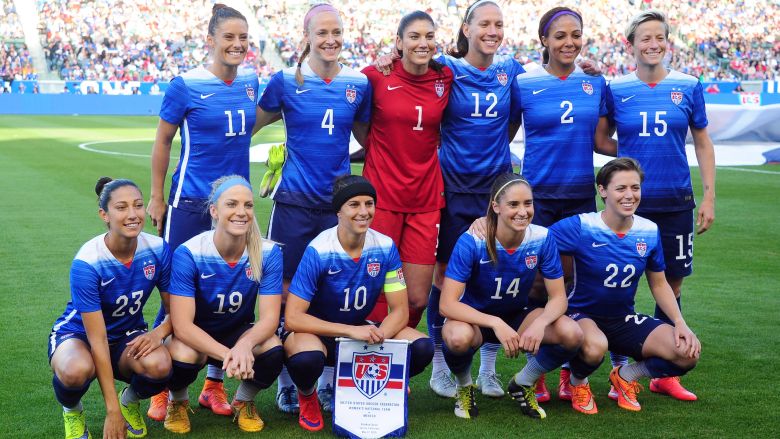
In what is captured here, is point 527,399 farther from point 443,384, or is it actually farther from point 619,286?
point 619,286

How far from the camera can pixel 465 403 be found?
15.7ft

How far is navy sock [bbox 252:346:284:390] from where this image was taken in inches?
177

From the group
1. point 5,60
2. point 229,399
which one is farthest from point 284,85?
point 5,60

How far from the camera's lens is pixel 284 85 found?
5.12 metres

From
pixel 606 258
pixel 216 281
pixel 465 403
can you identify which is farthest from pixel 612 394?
A: pixel 216 281

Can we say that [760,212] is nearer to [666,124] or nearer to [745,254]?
[745,254]

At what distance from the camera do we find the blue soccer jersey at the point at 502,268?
A: 188 inches

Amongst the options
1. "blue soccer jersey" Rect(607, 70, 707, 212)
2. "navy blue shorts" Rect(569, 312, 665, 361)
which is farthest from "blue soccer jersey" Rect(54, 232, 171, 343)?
"blue soccer jersey" Rect(607, 70, 707, 212)

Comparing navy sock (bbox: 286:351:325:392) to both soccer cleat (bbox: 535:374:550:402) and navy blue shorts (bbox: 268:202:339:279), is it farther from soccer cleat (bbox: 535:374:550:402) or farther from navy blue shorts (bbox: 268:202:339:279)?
soccer cleat (bbox: 535:374:550:402)

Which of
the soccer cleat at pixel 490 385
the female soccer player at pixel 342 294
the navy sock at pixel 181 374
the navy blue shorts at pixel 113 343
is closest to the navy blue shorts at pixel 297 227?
the female soccer player at pixel 342 294

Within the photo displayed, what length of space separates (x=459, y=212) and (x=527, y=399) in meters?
1.09

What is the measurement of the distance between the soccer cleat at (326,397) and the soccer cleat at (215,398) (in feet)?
1.59

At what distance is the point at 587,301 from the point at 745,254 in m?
4.72

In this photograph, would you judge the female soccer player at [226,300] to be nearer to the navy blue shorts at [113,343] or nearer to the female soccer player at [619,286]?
the navy blue shorts at [113,343]
